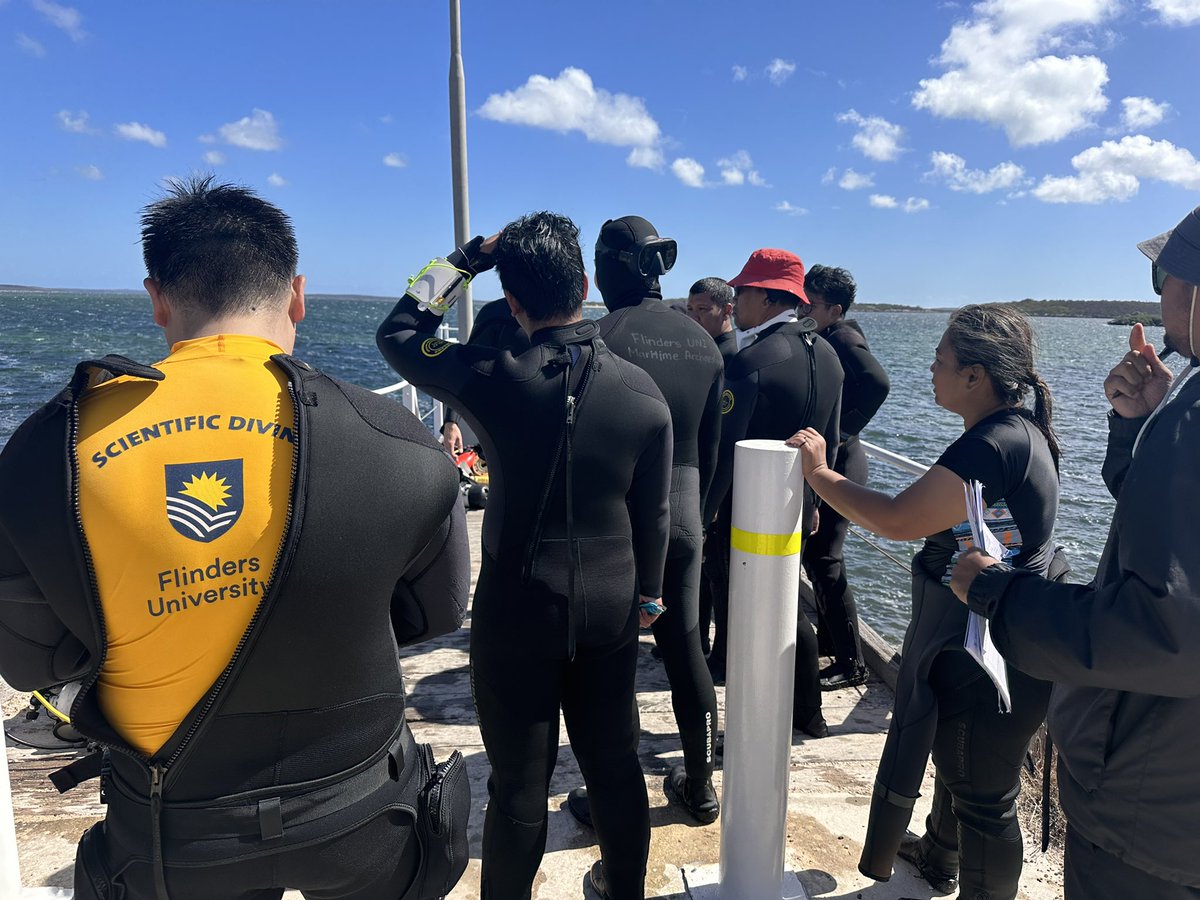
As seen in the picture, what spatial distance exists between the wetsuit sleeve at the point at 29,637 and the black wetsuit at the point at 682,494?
204cm

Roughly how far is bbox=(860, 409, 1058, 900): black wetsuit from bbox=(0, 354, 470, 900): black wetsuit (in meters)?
1.61

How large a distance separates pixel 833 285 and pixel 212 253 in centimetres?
402

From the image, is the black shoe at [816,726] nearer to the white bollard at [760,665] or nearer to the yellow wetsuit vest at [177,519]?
the white bollard at [760,665]

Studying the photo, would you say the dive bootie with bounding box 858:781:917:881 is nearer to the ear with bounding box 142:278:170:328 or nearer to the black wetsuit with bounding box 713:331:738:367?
the ear with bounding box 142:278:170:328

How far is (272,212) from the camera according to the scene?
68.4 inches

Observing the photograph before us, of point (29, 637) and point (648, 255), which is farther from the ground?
point (648, 255)

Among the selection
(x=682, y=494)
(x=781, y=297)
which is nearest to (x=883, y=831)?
(x=682, y=494)

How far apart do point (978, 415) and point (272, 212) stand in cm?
207

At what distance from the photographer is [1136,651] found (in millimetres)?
1364

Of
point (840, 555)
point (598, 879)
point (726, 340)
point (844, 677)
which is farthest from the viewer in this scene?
point (726, 340)

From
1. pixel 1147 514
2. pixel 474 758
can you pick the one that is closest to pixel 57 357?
pixel 474 758

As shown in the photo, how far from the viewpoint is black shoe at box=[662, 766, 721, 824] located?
10.2 ft

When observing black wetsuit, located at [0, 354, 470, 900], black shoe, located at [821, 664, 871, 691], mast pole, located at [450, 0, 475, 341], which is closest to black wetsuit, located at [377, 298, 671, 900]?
black wetsuit, located at [0, 354, 470, 900]

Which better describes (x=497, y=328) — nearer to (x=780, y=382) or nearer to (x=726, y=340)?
(x=780, y=382)
